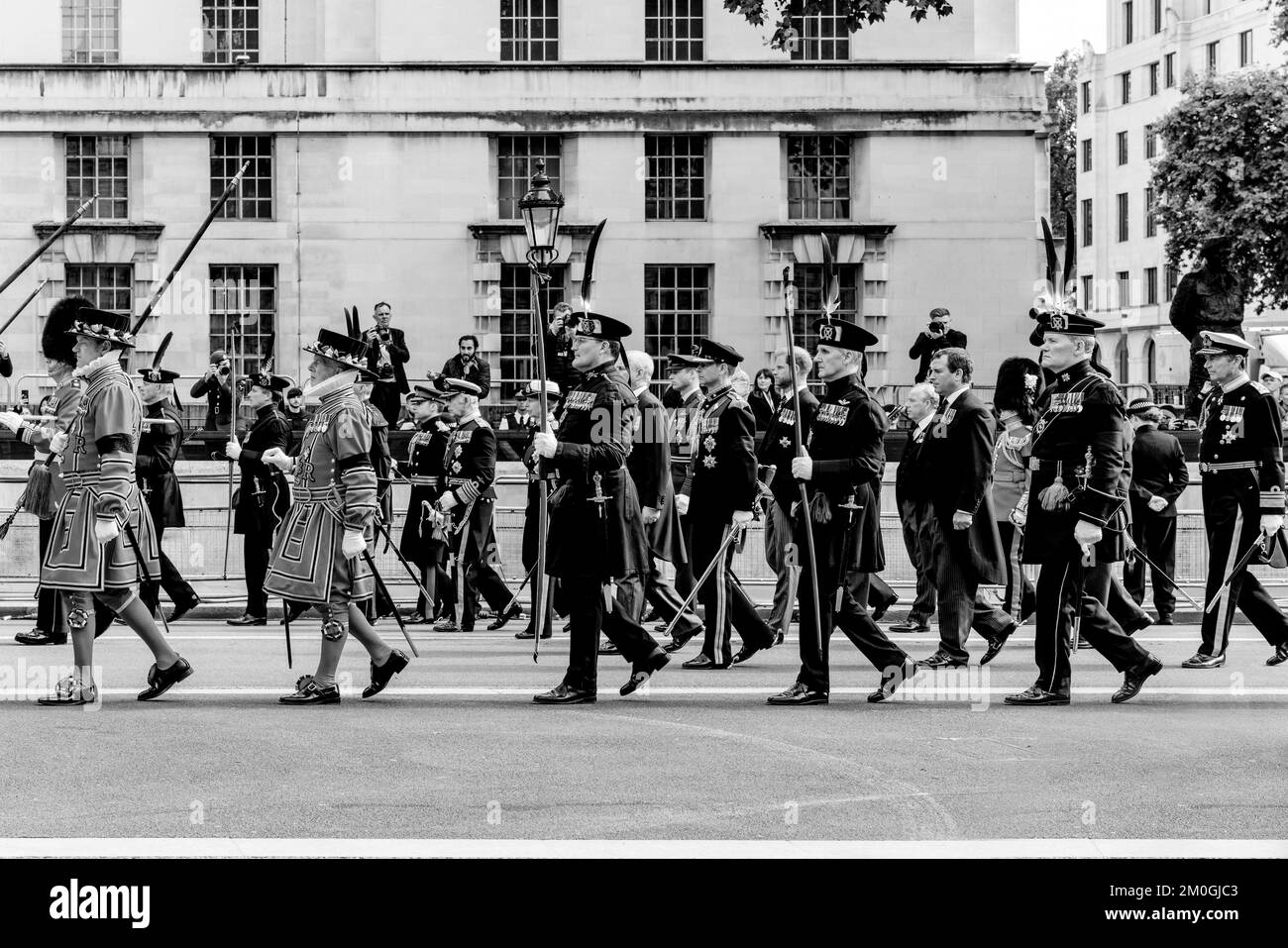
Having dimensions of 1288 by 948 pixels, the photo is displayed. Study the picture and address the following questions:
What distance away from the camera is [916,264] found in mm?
35344

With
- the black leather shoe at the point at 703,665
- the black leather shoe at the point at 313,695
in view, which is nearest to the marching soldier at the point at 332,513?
the black leather shoe at the point at 313,695

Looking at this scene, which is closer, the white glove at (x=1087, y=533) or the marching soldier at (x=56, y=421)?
the white glove at (x=1087, y=533)

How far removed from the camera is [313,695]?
10.1 metres

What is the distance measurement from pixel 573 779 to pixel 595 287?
27.2m

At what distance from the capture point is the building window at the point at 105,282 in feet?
114

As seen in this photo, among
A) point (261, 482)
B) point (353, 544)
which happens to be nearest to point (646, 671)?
point (353, 544)

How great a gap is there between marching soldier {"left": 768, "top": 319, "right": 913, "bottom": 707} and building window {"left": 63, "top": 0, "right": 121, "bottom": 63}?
28.0m

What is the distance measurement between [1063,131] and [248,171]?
203 feet

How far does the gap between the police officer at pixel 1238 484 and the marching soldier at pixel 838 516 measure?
2528mm

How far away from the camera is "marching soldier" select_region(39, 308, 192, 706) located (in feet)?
32.6

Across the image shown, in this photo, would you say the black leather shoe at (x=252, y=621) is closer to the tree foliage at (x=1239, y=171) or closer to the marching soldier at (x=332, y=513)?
the marching soldier at (x=332, y=513)

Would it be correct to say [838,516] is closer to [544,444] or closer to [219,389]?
[544,444]
